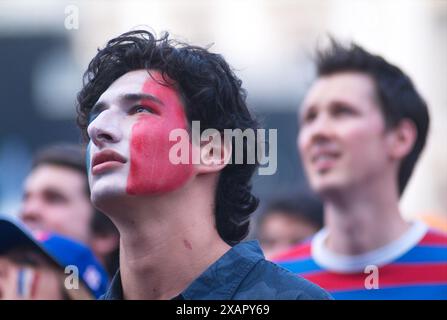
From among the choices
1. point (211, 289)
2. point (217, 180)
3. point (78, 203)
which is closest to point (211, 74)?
point (217, 180)

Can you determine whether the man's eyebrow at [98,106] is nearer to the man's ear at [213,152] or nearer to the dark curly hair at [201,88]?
the dark curly hair at [201,88]

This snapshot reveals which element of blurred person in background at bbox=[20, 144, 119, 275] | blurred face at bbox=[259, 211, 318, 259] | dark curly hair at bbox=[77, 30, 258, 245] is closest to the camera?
dark curly hair at bbox=[77, 30, 258, 245]

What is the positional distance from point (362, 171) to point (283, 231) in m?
1.33

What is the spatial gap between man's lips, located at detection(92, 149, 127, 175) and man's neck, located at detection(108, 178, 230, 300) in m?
0.12

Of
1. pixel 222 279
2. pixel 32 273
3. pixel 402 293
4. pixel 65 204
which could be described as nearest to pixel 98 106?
pixel 222 279

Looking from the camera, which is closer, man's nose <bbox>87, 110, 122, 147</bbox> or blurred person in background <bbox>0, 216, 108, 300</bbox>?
Result: man's nose <bbox>87, 110, 122, 147</bbox>

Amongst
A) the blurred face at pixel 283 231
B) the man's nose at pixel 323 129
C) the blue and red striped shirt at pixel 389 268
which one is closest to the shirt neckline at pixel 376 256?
the blue and red striped shirt at pixel 389 268

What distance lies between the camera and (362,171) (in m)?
4.22

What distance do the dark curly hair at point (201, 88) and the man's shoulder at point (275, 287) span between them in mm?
178

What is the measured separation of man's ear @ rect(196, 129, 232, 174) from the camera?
2.63 meters

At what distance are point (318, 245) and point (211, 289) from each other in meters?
1.80

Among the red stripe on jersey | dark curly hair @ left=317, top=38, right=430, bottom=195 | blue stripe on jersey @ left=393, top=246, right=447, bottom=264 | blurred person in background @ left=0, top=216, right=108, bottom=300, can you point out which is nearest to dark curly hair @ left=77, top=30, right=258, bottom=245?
blurred person in background @ left=0, top=216, right=108, bottom=300

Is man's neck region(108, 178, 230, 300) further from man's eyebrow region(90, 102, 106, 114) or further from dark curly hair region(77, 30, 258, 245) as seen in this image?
man's eyebrow region(90, 102, 106, 114)

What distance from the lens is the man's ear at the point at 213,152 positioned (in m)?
2.63
